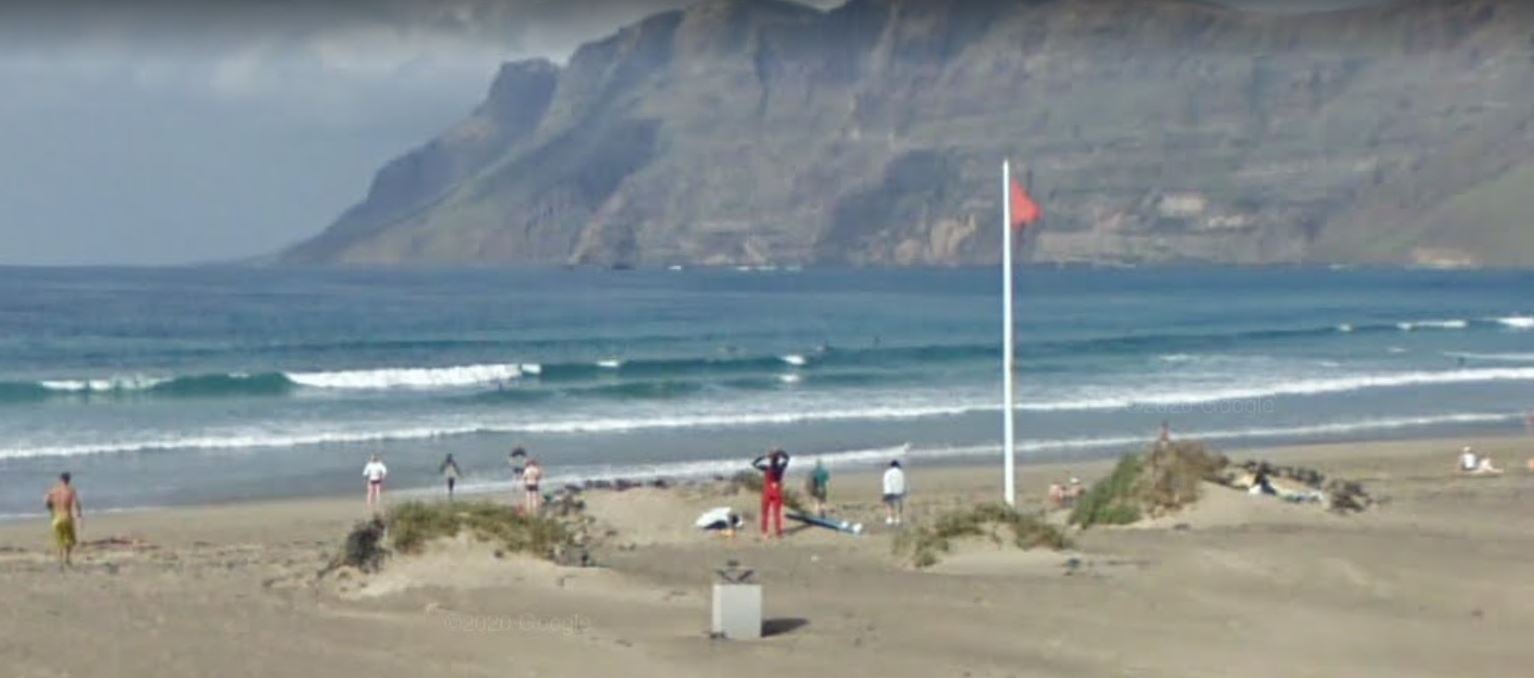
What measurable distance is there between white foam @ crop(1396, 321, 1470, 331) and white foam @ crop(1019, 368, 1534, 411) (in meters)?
24.9

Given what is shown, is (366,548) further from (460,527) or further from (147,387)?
(147,387)

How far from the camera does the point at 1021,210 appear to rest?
64.4ft

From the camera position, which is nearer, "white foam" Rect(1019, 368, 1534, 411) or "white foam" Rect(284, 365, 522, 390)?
"white foam" Rect(1019, 368, 1534, 411)

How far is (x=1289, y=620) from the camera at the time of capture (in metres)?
14.3

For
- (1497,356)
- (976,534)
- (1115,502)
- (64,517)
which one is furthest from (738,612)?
(1497,356)

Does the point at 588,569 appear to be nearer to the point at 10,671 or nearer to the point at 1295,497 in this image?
the point at 10,671

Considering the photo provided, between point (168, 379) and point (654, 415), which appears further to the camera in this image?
point (168, 379)

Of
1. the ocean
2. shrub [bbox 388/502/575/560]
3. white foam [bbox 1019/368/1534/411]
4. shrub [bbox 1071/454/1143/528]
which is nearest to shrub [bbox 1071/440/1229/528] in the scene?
shrub [bbox 1071/454/1143/528]

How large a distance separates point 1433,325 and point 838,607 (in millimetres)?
72215

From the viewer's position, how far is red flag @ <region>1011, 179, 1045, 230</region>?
19453 millimetres

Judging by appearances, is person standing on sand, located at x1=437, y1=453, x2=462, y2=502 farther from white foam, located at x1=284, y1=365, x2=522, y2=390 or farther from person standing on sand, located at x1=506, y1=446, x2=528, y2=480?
white foam, located at x1=284, y1=365, x2=522, y2=390

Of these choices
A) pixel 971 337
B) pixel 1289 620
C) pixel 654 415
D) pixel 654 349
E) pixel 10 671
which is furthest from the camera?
pixel 971 337

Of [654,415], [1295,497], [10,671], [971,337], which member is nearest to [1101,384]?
[654,415]

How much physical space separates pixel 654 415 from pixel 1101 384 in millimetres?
12461
